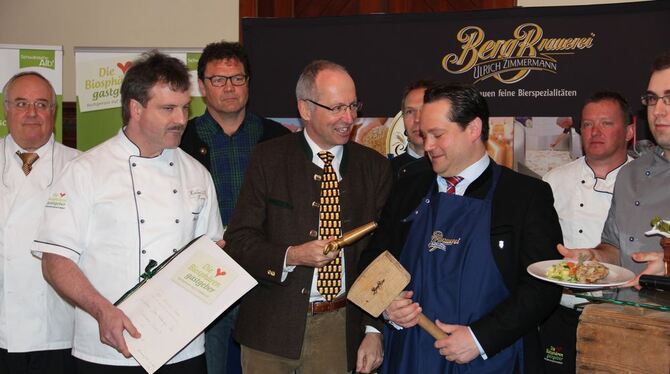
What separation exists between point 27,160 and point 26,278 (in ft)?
1.68

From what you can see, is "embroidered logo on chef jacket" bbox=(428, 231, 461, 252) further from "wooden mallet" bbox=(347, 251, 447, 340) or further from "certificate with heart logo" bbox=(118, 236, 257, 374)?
"certificate with heart logo" bbox=(118, 236, 257, 374)

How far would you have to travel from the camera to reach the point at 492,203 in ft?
7.48

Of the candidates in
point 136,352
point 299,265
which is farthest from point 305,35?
point 136,352

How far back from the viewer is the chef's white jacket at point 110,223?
2430 millimetres

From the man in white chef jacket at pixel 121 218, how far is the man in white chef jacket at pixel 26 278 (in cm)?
80

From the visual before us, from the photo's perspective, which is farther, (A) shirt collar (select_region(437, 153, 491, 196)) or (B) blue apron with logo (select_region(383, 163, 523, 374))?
(A) shirt collar (select_region(437, 153, 491, 196))

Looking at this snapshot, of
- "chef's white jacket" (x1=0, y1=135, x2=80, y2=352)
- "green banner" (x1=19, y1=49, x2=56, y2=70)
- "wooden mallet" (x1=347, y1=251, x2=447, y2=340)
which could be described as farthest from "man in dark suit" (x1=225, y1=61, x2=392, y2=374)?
"green banner" (x1=19, y1=49, x2=56, y2=70)

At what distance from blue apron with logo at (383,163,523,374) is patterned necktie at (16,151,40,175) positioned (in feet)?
6.03

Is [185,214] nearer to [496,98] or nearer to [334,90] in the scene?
[334,90]

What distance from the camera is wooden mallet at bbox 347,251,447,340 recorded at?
2.19m

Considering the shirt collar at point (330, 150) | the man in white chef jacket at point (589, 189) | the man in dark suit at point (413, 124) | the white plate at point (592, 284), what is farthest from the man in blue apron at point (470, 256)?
the man in white chef jacket at point (589, 189)

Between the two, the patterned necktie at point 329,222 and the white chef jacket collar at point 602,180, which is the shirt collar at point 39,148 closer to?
the patterned necktie at point 329,222

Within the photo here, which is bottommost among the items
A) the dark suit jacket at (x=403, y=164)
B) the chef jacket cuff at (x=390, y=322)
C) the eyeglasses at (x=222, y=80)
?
the chef jacket cuff at (x=390, y=322)

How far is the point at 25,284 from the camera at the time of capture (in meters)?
3.23
